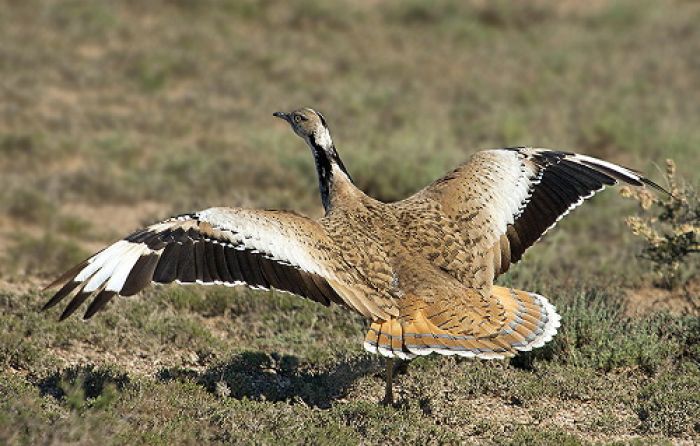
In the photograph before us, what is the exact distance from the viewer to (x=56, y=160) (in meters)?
12.5

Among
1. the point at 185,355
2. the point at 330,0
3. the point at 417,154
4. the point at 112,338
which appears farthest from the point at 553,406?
the point at 330,0

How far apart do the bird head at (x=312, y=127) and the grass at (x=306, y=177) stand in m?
1.30

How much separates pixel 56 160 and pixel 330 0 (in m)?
7.09

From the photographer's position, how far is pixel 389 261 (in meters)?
6.65

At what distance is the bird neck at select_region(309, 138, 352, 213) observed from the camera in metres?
7.49

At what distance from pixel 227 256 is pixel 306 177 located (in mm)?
5601

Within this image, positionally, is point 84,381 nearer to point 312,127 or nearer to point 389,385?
point 389,385

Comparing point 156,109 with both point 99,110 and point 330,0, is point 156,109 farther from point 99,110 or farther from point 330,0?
point 330,0

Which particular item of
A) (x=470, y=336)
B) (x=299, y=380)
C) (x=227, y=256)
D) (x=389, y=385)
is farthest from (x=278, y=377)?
(x=470, y=336)

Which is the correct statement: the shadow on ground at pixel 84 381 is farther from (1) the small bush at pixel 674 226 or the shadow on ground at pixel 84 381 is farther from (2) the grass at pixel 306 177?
(1) the small bush at pixel 674 226

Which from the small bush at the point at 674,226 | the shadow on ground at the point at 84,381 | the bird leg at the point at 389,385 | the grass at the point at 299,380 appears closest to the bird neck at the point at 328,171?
the grass at the point at 299,380

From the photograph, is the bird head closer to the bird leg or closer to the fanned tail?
the bird leg

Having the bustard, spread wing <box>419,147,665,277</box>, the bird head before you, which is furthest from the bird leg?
the bird head

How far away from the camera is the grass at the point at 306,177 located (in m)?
6.38
